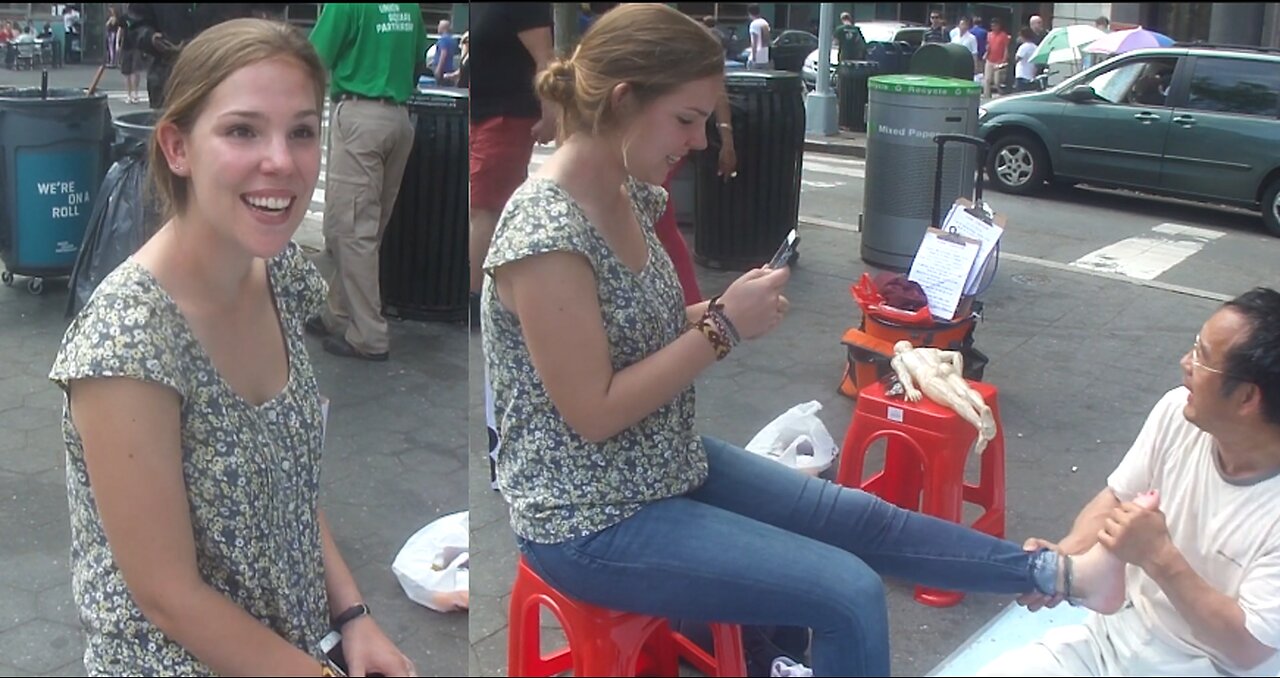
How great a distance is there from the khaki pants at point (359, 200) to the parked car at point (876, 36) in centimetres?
84

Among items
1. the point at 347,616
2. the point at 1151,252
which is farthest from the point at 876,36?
the point at 1151,252

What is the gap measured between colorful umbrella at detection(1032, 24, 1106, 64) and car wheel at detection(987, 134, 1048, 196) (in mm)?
976

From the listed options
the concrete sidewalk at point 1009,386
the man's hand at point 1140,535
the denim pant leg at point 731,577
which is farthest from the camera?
the concrete sidewalk at point 1009,386

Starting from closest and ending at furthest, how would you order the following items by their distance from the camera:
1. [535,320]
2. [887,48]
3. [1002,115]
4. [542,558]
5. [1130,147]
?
[535,320] < [542,558] < [887,48] < [1002,115] < [1130,147]

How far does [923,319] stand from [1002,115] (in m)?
0.58

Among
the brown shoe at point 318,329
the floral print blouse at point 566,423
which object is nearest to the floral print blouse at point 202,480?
the floral print blouse at point 566,423

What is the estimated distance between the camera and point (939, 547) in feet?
6.07

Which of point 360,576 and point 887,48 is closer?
point 360,576

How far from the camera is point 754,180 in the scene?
9.25 feet

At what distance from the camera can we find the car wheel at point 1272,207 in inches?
118

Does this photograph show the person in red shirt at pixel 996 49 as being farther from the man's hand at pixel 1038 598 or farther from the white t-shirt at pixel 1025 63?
the man's hand at pixel 1038 598

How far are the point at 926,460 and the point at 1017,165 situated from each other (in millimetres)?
1845

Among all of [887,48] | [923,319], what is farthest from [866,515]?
[923,319]

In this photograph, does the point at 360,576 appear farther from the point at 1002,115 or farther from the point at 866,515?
the point at 1002,115
